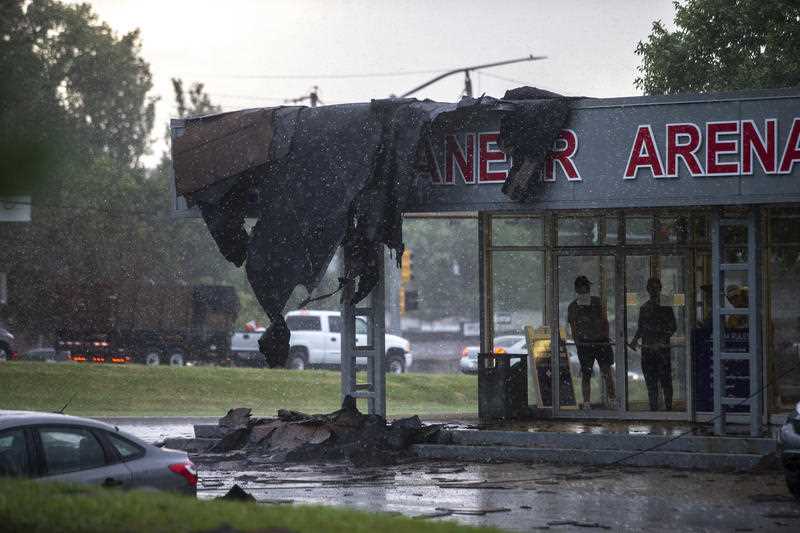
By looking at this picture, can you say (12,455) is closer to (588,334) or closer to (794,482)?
(794,482)

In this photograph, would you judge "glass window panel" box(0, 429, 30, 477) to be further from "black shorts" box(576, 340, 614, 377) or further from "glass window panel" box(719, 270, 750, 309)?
"glass window panel" box(719, 270, 750, 309)

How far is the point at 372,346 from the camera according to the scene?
59.8 feet

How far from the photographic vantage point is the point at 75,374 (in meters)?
31.9

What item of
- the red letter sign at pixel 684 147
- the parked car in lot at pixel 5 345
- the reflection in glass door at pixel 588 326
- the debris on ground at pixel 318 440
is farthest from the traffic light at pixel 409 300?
the red letter sign at pixel 684 147

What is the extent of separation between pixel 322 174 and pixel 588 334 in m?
4.91

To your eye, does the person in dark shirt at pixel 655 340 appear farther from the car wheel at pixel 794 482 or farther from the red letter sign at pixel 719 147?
the car wheel at pixel 794 482

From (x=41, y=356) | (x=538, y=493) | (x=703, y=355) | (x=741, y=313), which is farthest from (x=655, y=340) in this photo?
(x=41, y=356)

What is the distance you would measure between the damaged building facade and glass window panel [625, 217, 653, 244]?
2cm

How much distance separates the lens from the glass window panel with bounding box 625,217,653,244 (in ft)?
62.8

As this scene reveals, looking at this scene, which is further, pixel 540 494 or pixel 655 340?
pixel 655 340

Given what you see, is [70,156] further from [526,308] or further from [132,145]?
[132,145]

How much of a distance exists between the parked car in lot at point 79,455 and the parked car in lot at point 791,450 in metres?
5.81

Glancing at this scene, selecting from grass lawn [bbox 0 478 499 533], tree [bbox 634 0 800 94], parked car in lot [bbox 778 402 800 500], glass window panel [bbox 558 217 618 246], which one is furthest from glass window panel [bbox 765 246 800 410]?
grass lawn [bbox 0 478 499 533]

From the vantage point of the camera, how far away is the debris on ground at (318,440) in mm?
16484
